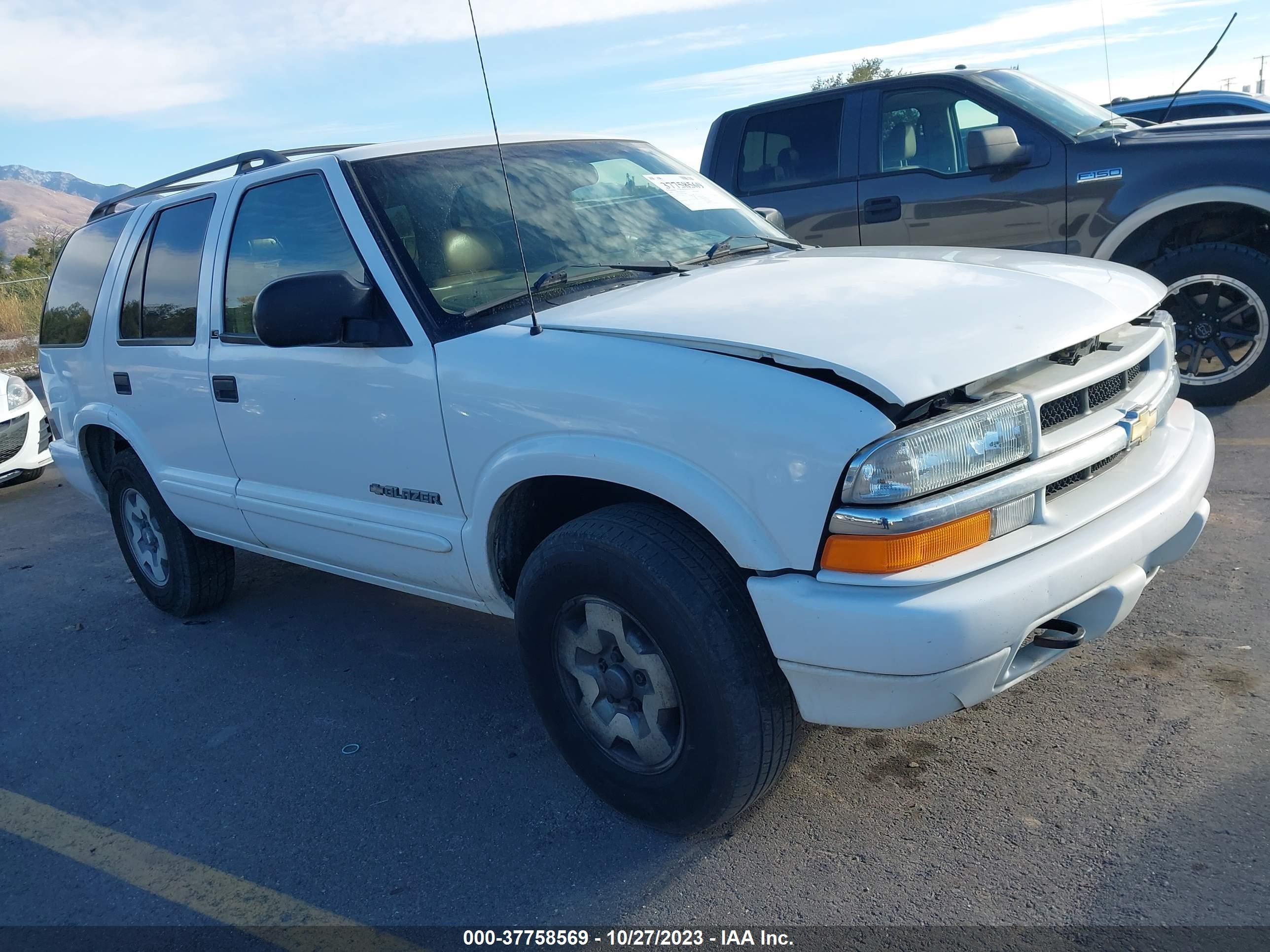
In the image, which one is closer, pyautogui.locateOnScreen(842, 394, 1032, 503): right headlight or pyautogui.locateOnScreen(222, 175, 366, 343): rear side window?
pyautogui.locateOnScreen(842, 394, 1032, 503): right headlight

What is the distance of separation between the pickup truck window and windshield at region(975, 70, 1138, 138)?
0.16 metres

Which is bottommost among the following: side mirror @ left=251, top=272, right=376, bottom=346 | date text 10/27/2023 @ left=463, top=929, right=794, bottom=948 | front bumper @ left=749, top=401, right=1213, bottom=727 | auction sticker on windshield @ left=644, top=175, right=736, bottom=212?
date text 10/27/2023 @ left=463, top=929, right=794, bottom=948

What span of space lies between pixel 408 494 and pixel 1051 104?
5069 mm

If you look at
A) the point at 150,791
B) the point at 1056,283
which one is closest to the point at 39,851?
the point at 150,791

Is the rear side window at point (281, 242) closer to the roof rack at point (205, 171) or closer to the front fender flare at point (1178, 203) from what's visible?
the roof rack at point (205, 171)

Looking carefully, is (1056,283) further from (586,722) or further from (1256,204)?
(1256,204)

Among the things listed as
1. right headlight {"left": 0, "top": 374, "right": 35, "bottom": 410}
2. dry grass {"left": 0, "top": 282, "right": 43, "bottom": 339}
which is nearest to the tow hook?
right headlight {"left": 0, "top": 374, "right": 35, "bottom": 410}

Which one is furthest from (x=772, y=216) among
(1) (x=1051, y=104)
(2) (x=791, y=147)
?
(1) (x=1051, y=104)

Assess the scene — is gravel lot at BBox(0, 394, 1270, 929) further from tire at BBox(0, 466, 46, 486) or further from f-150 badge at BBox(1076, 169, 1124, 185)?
tire at BBox(0, 466, 46, 486)

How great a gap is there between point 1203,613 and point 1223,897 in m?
1.58

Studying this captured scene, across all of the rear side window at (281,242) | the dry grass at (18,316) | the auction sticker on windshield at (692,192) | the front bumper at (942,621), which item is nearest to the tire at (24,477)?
the rear side window at (281,242)

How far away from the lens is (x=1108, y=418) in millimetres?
2672

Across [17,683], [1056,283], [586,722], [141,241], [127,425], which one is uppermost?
[141,241]

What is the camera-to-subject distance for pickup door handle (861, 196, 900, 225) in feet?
21.3
